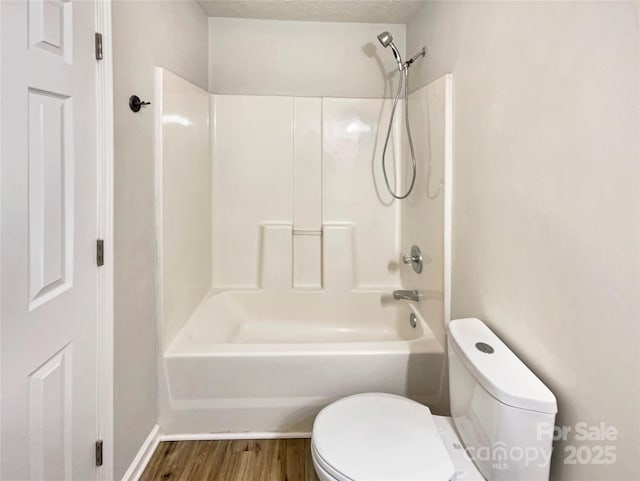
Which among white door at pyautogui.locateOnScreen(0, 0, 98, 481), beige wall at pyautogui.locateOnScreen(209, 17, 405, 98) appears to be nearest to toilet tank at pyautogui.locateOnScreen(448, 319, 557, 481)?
white door at pyautogui.locateOnScreen(0, 0, 98, 481)

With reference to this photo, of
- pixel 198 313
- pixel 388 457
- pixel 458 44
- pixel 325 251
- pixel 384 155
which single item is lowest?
pixel 388 457

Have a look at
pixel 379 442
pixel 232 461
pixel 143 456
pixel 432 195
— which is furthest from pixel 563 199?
pixel 143 456

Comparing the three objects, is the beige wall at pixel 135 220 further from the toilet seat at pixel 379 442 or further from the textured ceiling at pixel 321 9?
the toilet seat at pixel 379 442

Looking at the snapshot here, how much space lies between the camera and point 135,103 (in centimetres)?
156

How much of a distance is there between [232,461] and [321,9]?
8.73ft

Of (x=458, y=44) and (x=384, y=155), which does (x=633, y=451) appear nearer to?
(x=458, y=44)

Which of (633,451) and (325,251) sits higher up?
(325,251)

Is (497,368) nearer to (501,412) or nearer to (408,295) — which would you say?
(501,412)

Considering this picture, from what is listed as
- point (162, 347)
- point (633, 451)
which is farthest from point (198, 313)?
point (633, 451)

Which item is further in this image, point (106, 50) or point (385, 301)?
point (385, 301)

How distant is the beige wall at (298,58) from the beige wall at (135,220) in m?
0.82

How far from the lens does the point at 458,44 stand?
1753 mm

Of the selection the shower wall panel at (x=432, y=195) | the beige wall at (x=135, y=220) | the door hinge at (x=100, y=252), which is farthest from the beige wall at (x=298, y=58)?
the door hinge at (x=100, y=252)

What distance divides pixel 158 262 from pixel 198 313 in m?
0.56
